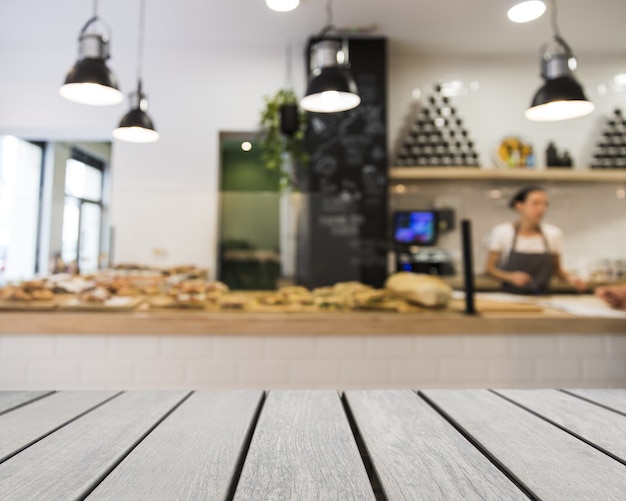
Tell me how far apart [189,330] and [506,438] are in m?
1.60

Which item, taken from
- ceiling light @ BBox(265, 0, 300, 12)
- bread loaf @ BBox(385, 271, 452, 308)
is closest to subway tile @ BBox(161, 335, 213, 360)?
bread loaf @ BBox(385, 271, 452, 308)

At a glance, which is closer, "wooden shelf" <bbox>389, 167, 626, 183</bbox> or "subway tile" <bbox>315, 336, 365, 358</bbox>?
"subway tile" <bbox>315, 336, 365, 358</bbox>

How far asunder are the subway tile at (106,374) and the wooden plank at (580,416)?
1651 mm

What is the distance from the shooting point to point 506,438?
0.77 m

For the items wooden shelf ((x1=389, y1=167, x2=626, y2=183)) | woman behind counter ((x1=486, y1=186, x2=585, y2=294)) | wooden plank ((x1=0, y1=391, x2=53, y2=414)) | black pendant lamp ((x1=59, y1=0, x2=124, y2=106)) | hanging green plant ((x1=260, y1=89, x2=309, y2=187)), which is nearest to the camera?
wooden plank ((x1=0, y1=391, x2=53, y2=414))

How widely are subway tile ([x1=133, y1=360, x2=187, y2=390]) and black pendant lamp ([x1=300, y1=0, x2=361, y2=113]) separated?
4.52 ft

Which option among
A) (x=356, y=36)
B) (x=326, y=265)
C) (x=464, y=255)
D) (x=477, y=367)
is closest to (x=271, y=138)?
(x=356, y=36)

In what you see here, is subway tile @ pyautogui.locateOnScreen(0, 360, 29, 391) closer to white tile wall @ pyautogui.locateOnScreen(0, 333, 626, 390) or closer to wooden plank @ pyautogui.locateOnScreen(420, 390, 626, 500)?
white tile wall @ pyautogui.locateOnScreen(0, 333, 626, 390)

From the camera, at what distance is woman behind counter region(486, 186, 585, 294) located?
292 cm

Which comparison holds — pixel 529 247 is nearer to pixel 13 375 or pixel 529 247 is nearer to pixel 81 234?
pixel 81 234

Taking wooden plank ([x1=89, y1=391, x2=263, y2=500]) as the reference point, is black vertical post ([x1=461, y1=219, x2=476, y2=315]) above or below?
above

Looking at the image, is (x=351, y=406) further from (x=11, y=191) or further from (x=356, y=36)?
(x=356, y=36)

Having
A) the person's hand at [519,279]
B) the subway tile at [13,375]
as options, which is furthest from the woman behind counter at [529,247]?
the subway tile at [13,375]

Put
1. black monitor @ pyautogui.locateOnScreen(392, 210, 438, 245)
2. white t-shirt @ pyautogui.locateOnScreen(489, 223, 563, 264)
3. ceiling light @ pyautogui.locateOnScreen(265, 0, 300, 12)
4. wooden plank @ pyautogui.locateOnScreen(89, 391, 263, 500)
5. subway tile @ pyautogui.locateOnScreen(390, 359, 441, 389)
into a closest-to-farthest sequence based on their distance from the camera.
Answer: wooden plank @ pyautogui.locateOnScreen(89, 391, 263, 500) < subway tile @ pyautogui.locateOnScreen(390, 359, 441, 389) < ceiling light @ pyautogui.locateOnScreen(265, 0, 300, 12) < white t-shirt @ pyautogui.locateOnScreen(489, 223, 563, 264) < black monitor @ pyautogui.locateOnScreen(392, 210, 438, 245)
